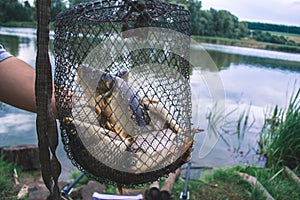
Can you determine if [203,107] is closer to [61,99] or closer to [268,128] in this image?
[268,128]

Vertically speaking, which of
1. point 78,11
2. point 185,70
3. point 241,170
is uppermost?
point 78,11

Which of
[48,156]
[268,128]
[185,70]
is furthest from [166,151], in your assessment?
[268,128]

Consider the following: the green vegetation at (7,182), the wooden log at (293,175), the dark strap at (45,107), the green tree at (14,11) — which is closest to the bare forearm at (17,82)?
the dark strap at (45,107)

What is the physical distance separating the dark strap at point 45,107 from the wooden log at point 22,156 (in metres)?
2.32

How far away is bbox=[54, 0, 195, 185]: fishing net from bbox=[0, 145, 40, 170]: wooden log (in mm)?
2059

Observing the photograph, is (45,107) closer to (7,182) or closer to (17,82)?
(17,82)

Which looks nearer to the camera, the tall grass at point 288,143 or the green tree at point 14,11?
the green tree at point 14,11

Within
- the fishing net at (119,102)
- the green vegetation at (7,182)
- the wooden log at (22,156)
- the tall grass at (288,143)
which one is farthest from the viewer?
the tall grass at (288,143)

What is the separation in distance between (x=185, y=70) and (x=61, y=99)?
1.34 feet

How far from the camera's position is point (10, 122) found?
3723 mm

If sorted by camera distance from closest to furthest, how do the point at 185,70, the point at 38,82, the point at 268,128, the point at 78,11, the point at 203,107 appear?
the point at 38,82
the point at 78,11
the point at 185,70
the point at 268,128
the point at 203,107

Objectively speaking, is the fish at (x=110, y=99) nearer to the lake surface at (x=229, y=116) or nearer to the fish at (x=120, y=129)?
the fish at (x=120, y=129)

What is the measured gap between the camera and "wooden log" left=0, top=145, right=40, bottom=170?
2699 mm

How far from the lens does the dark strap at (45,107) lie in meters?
0.53
